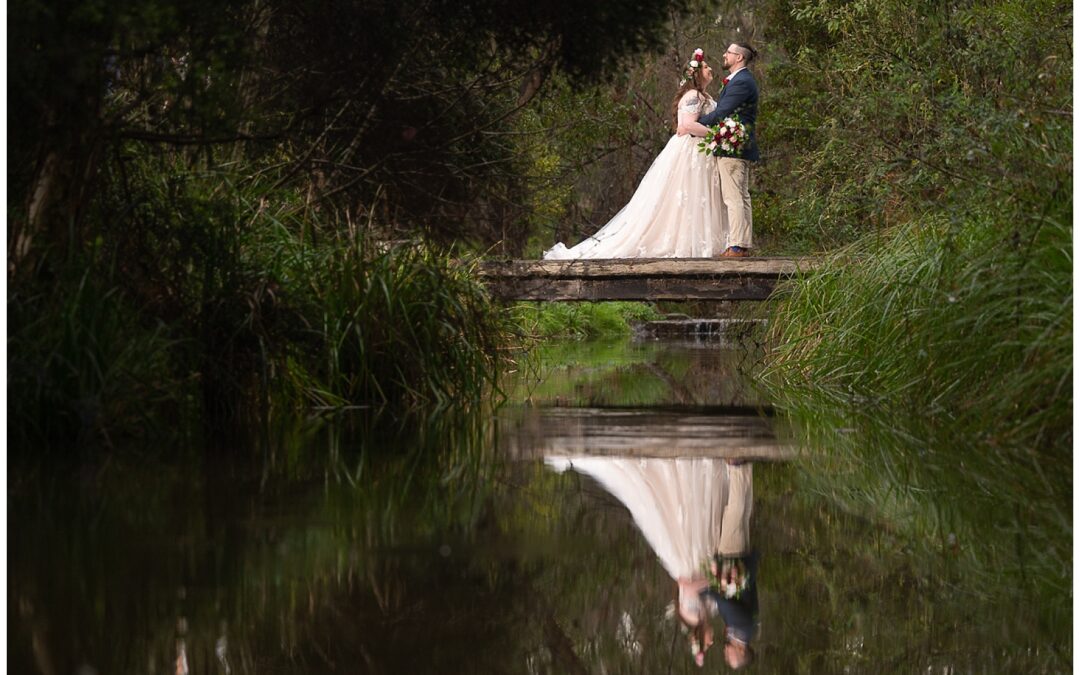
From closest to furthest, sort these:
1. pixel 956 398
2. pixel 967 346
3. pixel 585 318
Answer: pixel 967 346 < pixel 956 398 < pixel 585 318

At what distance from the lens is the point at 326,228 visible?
456 inches

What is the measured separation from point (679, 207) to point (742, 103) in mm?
2244

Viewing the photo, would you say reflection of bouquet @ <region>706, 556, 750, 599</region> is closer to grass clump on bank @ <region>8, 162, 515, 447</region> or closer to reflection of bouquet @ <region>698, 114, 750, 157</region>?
grass clump on bank @ <region>8, 162, 515, 447</region>

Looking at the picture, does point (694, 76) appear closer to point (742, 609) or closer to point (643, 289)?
point (643, 289)

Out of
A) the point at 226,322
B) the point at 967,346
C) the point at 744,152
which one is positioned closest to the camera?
the point at 967,346

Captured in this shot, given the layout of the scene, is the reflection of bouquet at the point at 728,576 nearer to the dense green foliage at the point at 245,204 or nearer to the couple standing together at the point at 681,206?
the dense green foliage at the point at 245,204

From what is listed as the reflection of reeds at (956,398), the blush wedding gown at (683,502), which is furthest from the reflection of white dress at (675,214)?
the blush wedding gown at (683,502)

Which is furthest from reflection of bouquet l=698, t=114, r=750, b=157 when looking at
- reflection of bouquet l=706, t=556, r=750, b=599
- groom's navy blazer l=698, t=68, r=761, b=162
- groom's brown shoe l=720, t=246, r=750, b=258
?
reflection of bouquet l=706, t=556, r=750, b=599

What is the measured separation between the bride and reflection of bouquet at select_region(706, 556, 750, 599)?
1464cm

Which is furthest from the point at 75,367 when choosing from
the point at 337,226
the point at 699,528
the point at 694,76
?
the point at 694,76

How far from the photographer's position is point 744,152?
699 inches

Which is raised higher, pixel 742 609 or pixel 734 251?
pixel 734 251

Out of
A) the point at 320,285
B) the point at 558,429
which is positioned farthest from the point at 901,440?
the point at 320,285

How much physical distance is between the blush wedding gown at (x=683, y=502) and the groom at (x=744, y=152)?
10488 mm
